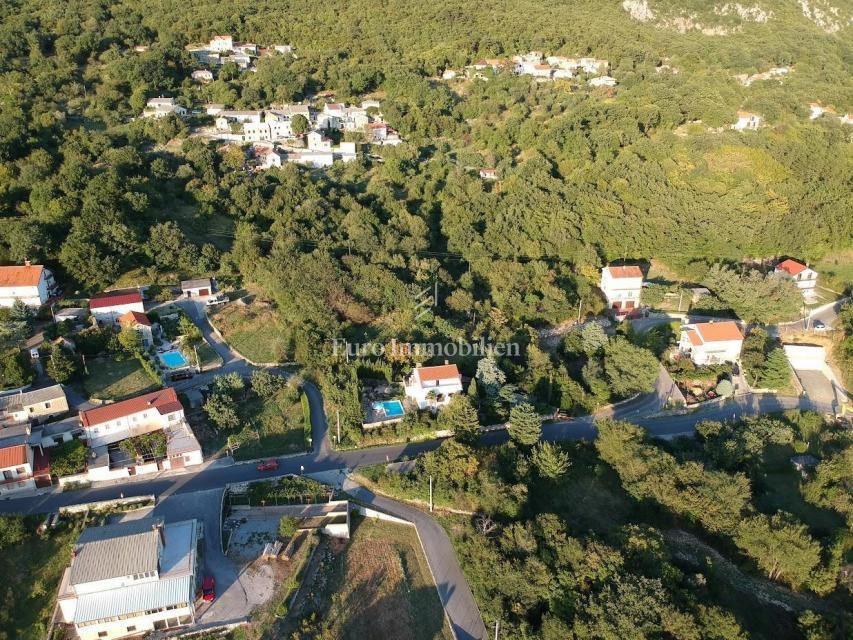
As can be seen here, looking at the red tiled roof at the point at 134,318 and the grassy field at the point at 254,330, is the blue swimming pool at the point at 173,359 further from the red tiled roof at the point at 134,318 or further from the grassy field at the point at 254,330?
the grassy field at the point at 254,330

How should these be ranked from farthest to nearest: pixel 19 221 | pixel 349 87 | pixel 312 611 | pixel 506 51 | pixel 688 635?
pixel 506 51
pixel 349 87
pixel 19 221
pixel 312 611
pixel 688 635

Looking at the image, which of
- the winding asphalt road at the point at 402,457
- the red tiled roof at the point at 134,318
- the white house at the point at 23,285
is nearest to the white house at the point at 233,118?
the winding asphalt road at the point at 402,457

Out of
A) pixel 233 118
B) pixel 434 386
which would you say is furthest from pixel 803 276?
pixel 233 118

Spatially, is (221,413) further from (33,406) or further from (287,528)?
(33,406)

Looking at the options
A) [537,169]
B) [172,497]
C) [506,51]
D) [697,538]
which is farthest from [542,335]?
[506,51]

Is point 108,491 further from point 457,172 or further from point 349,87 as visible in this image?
point 349,87
